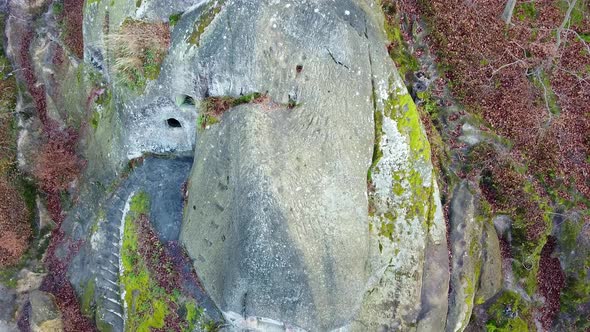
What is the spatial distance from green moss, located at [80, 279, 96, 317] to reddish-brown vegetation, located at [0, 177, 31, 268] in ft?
11.2

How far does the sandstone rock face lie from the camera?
9547 mm

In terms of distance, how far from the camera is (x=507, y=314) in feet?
45.4

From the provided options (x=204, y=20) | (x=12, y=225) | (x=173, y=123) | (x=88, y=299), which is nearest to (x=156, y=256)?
(x=173, y=123)

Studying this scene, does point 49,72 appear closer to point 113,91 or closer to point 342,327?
point 113,91

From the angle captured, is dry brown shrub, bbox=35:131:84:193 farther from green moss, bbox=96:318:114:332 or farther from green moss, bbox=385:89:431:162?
green moss, bbox=385:89:431:162

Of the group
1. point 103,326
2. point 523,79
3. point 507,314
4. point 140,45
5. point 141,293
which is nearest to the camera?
point 140,45

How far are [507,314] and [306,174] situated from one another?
28.8 ft

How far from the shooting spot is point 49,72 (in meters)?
16.6

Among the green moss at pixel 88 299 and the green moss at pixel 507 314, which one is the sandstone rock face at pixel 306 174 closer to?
the green moss at pixel 507 314

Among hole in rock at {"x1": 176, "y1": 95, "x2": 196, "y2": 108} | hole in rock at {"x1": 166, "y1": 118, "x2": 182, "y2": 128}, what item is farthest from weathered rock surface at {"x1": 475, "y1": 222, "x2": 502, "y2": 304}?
hole in rock at {"x1": 166, "y1": 118, "x2": 182, "y2": 128}

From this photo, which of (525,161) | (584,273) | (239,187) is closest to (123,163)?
(239,187)

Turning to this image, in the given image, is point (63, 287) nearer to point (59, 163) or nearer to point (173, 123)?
point (59, 163)

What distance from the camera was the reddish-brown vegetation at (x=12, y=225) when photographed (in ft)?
51.7

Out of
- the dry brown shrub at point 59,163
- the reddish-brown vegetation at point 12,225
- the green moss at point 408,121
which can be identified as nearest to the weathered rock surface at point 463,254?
the green moss at point 408,121
